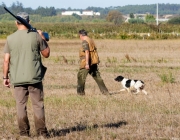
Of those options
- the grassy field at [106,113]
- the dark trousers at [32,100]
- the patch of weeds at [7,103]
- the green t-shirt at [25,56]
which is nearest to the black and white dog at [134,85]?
the grassy field at [106,113]

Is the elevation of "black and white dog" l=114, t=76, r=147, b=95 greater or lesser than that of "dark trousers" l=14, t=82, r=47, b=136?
lesser

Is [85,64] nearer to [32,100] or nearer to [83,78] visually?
[83,78]

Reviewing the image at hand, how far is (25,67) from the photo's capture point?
7.86m

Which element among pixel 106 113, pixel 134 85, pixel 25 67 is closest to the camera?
pixel 25 67

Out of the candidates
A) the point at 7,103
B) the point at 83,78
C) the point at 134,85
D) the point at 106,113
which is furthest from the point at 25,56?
the point at 134,85

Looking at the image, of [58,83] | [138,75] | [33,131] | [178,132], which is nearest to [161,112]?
[178,132]

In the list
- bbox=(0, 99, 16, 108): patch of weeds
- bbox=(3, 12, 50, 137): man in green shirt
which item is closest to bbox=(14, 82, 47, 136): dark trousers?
bbox=(3, 12, 50, 137): man in green shirt

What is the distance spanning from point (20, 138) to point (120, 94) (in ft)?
20.3

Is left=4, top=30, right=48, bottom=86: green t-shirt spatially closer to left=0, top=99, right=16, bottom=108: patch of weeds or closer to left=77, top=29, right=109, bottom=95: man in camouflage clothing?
left=0, top=99, right=16, bottom=108: patch of weeds

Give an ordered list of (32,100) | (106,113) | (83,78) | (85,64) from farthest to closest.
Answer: (83,78) < (85,64) < (106,113) < (32,100)

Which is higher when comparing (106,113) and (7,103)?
(106,113)

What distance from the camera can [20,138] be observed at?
8188 mm

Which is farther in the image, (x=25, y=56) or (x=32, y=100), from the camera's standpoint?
(x=32, y=100)

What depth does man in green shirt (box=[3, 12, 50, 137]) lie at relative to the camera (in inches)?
310
